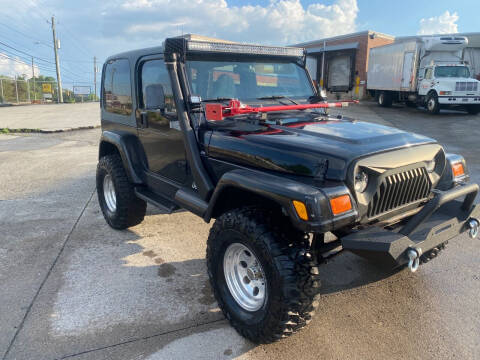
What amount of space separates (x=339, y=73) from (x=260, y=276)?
2918 cm

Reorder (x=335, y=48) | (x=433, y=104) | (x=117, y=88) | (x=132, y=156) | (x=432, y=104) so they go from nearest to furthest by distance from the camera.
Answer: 1. (x=132, y=156)
2. (x=117, y=88)
3. (x=433, y=104)
4. (x=432, y=104)
5. (x=335, y=48)

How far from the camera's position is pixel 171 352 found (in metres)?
2.62

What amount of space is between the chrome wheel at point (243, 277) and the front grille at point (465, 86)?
53.6ft

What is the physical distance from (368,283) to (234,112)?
1.93 m

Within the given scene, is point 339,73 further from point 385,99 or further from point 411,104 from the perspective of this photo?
point 411,104

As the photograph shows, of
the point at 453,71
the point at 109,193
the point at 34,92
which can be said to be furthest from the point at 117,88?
the point at 34,92

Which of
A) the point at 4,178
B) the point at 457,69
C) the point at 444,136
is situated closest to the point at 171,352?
the point at 4,178

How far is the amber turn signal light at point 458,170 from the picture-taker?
3.19m

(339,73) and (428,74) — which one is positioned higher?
(339,73)

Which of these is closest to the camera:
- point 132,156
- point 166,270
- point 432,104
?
point 166,270

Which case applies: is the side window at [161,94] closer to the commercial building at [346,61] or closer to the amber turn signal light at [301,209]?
the amber turn signal light at [301,209]

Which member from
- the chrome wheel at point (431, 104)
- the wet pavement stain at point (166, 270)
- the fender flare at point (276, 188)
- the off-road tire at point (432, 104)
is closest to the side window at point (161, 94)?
the fender flare at point (276, 188)

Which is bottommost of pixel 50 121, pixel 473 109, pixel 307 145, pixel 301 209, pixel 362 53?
pixel 50 121

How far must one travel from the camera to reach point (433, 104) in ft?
56.3
